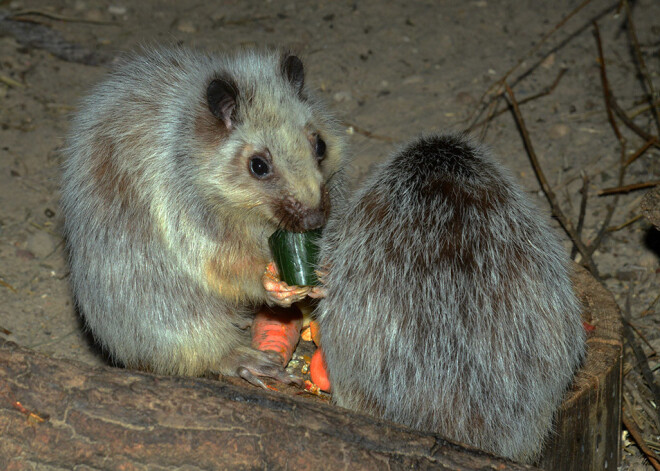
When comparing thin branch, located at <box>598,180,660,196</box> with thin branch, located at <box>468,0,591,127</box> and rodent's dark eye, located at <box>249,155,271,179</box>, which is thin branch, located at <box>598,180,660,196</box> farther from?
rodent's dark eye, located at <box>249,155,271,179</box>

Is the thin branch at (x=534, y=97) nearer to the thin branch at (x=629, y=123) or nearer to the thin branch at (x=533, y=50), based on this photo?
the thin branch at (x=533, y=50)

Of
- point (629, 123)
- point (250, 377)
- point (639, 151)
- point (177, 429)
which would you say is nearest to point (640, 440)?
point (250, 377)

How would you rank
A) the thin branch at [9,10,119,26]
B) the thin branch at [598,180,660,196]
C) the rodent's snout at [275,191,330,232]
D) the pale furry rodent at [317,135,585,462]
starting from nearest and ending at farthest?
the pale furry rodent at [317,135,585,462], the rodent's snout at [275,191,330,232], the thin branch at [598,180,660,196], the thin branch at [9,10,119,26]

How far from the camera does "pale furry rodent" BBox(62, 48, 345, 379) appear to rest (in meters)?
3.75

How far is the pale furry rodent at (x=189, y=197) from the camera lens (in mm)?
3748

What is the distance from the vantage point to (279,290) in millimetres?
3928

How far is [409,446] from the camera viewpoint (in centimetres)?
295

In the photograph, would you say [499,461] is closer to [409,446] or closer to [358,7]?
[409,446]

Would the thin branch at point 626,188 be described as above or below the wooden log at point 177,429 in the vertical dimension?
above

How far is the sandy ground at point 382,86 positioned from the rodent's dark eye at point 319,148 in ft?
5.70

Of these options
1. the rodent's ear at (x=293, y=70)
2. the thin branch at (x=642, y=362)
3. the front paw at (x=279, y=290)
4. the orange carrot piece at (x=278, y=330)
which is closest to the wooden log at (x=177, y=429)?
the front paw at (x=279, y=290)

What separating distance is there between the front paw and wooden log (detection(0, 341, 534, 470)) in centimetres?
77

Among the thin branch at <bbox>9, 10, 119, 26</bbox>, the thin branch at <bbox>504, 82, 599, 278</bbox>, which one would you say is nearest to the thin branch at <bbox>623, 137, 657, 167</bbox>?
the thin branch at <bbox>504, 82, 599, 278</bbox>

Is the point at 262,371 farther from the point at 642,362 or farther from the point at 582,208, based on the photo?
the point at 582,208
